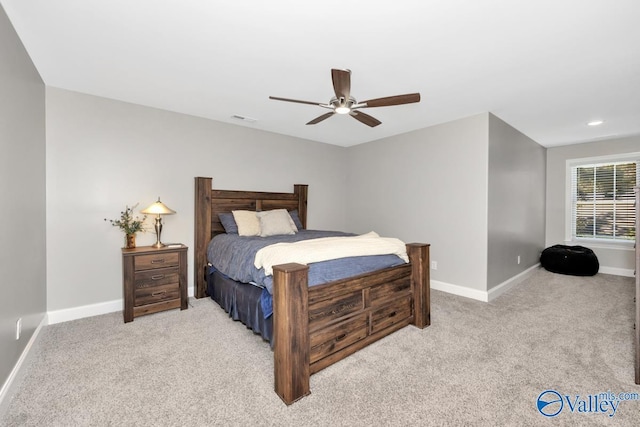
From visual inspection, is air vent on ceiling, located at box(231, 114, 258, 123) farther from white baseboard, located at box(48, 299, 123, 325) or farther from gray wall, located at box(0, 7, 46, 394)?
white baseboard, located at box(48, 299, 123, 325)

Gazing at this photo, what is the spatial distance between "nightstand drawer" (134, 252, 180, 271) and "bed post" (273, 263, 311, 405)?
1.91m

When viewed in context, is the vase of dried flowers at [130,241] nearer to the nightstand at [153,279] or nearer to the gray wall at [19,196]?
the nightstand at [153,279]

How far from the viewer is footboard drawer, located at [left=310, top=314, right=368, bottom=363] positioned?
76.8 inches

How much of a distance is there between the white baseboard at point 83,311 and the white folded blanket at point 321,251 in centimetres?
203

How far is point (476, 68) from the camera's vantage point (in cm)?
241

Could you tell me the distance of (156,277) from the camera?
119 inches

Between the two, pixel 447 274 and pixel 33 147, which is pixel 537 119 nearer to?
pixel 447 274

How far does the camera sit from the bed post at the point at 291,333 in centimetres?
170

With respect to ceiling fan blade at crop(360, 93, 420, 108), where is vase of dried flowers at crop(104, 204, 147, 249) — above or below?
below

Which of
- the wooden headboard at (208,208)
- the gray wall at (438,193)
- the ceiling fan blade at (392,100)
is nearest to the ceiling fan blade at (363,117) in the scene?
the ceiling fan blade at (392,100)

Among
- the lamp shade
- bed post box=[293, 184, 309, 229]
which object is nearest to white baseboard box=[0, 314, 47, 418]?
the lamp shade

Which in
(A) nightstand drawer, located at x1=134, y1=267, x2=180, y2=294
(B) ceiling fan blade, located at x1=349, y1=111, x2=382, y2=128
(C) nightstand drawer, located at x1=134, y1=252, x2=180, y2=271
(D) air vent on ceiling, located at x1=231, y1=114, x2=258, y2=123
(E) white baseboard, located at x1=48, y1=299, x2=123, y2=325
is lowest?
(E) white baseboard, located at x1=48, y1=299, x2=123, y2=325

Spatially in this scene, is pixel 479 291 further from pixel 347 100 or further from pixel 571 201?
pixel 571 201

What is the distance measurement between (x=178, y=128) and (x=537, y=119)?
15.7 ft
